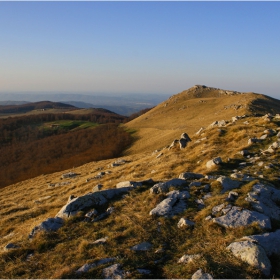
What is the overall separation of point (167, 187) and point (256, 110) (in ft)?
153

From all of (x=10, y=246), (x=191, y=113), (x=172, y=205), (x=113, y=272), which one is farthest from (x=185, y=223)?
(x=191, y=113)

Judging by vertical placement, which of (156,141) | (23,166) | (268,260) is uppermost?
(268,260)

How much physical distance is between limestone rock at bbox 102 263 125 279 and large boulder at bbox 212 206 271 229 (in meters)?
4.14

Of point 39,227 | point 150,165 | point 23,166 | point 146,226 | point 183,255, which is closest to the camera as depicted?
point 183,255

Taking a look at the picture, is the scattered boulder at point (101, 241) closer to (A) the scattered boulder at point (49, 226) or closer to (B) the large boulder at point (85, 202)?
(A) the scattered boulder at point (49, 226)

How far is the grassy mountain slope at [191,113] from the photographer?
52000 mm

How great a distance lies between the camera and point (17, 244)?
34.3 feet

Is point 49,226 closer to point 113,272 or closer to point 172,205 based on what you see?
point 113,272

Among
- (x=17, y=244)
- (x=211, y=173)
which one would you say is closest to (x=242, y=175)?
(x=211, y=173)

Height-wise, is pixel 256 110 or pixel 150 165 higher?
pixel 256 110

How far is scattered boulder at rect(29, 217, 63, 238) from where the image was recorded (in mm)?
11023

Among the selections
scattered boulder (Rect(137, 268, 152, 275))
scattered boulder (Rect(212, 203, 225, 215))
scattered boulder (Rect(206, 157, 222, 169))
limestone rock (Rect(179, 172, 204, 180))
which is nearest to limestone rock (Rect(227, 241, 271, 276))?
scattered boulder (Rect(212, 203, 225, 215))

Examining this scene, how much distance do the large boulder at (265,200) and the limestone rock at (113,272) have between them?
599cm

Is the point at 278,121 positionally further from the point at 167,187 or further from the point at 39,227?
the point at 39,227
